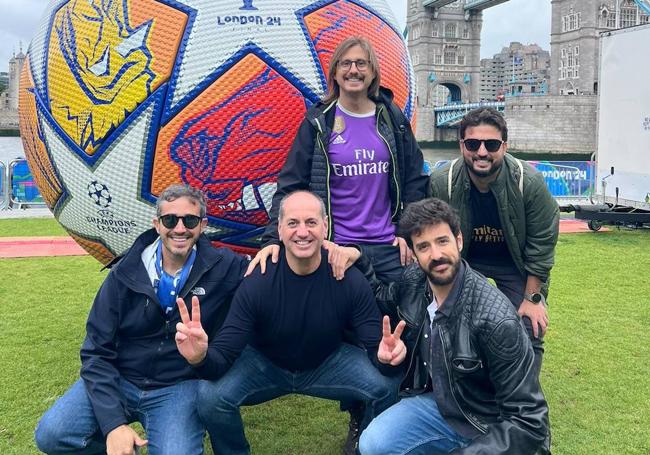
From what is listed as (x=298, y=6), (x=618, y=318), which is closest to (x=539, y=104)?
(x=618, y=318)

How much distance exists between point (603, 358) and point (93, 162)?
4.09 m

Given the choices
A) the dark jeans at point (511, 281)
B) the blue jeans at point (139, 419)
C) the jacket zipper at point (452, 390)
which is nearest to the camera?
the jacket zipper at point (452, 390)

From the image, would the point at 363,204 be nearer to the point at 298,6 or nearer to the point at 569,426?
the point at 298,6

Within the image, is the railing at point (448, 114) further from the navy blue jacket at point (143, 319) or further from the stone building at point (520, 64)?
the stone building at point (520, 64)

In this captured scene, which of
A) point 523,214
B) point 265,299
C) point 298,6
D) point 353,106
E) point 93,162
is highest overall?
point 298,6

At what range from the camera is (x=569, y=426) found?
3.93 meters

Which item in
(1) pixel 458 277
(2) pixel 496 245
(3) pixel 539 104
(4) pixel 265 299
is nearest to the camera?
(1) pixel 458 277

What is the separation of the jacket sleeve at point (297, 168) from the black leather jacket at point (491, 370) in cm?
87

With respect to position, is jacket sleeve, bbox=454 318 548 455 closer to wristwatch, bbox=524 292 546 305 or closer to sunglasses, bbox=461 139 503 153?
sunglasses, bbox=461 139 503 153

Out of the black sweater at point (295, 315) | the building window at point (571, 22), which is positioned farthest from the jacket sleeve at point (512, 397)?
the building window at point (571, 22)

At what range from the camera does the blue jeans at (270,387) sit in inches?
117

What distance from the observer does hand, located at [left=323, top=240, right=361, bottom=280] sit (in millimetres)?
2992

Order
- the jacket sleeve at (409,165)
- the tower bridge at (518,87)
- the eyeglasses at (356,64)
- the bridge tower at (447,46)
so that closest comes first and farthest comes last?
the eyeglasses at (356,64) < the jacket sleeve at (409,165) < the tower bridge at (518,87) < the bridge tower at (447,46)

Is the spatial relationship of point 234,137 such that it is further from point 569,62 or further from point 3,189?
point 569,62
